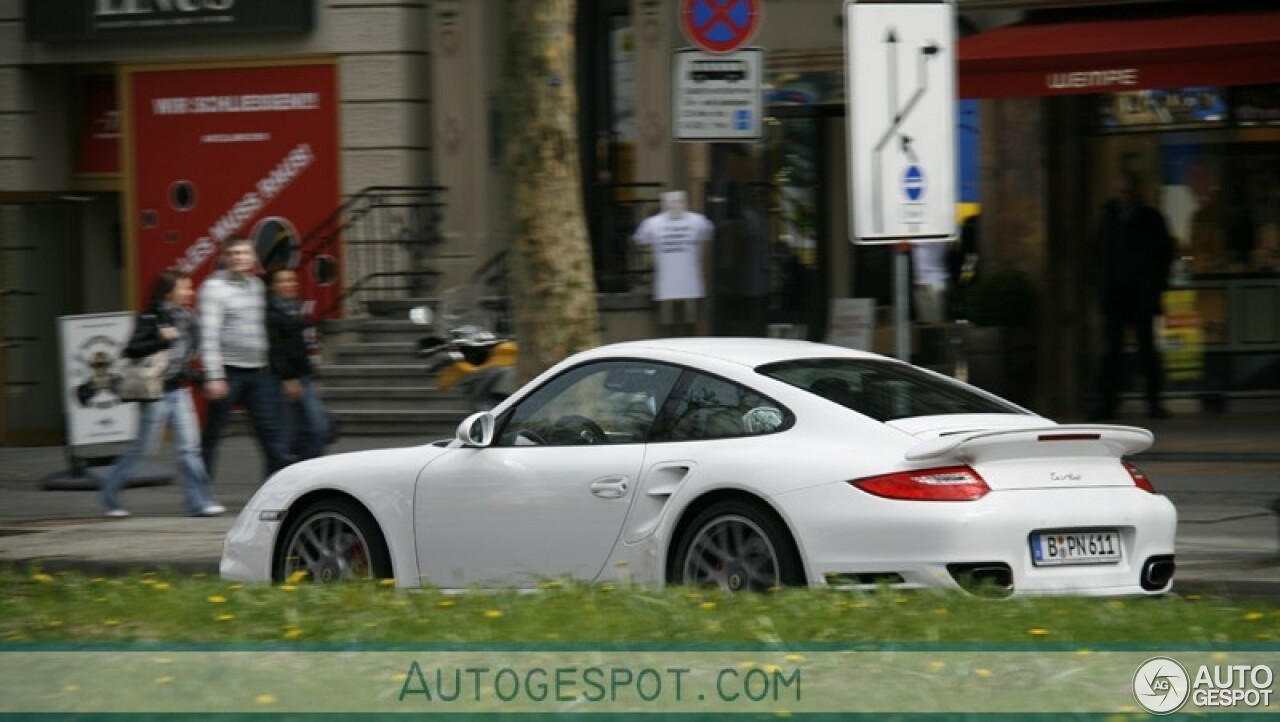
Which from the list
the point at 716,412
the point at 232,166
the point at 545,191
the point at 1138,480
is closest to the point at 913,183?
the point at 716,412

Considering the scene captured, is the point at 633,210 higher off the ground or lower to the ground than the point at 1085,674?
higher

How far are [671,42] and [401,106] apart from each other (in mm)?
2846

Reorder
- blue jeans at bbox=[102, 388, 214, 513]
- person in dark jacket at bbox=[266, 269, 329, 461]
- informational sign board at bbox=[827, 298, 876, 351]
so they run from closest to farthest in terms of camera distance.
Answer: blue jeans at bbox=[102, 388, 214, 513]
person in dark jacket at bbox=[266, 269, 329, 461]
informational sign board at bbox=[827, 298, 876, 351]

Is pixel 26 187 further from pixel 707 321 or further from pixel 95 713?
pixel 95 713

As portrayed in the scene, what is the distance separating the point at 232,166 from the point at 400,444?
17.7 feet

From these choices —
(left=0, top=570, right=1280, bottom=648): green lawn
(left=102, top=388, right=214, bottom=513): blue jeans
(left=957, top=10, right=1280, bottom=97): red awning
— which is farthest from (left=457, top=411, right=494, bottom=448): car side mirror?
(left=957, top=10, right=1280, bottom=97): red awning

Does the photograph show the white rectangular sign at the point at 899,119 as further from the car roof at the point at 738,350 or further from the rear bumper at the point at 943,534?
the rear bumper at the point at 943,534

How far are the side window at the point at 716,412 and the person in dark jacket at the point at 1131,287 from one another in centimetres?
1006

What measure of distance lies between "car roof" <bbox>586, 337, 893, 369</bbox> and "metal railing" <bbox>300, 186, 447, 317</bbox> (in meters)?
12.2

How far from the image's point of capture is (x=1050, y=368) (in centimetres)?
1927

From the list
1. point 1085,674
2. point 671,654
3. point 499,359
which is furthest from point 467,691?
point 499,359

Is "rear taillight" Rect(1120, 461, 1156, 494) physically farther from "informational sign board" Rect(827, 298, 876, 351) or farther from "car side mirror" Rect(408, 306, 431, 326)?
"car side mirror" Rect(408, 306, 431, 326)

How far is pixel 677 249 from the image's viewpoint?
19859 millimetres

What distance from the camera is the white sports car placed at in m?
8.21
